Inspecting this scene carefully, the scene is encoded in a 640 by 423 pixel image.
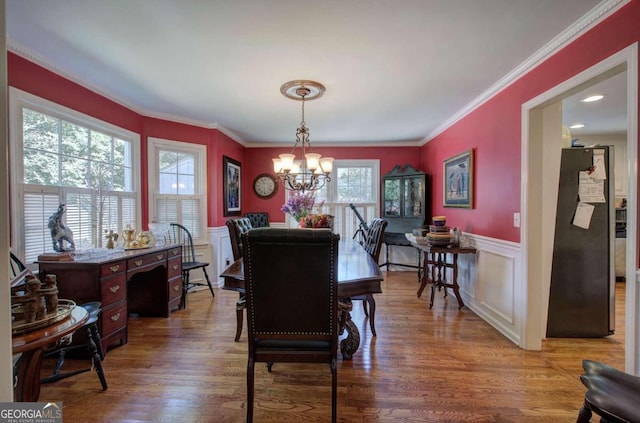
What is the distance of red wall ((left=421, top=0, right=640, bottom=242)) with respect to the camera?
65.7 inches

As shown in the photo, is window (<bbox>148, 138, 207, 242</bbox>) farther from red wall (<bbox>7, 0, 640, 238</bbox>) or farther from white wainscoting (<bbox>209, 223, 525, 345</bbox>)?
white wainscoting (<bbox>209, 223, 525, 345</bbox>)

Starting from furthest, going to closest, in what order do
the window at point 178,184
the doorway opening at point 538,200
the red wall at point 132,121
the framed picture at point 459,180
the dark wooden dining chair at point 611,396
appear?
the window at point 178,184, the framed picture at point 459,180, the doorway opening at point 538,200, the red wall at point 132,121, the dark wooden dining chair at point 611,396

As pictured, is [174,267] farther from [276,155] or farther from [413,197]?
[413,197]

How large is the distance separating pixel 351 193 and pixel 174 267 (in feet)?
11.2

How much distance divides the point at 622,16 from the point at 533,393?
2.39 metres

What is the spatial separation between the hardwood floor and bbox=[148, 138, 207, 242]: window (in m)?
1.59

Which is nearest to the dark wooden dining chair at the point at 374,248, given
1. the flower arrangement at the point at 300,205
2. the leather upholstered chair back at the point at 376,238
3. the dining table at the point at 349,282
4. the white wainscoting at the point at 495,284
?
the leather upholstered chair back at the point at 376,238

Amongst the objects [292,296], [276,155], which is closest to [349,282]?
[292,296]

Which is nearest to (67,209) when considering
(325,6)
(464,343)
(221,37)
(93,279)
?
(93,279)

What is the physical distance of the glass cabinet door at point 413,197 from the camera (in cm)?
473

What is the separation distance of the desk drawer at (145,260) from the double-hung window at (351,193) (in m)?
3.02

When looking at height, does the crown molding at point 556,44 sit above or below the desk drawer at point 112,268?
above

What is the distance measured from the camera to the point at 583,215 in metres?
2.51

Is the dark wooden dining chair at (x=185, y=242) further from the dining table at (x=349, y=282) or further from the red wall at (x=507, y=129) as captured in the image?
the red wall at (x=507, y=129)
